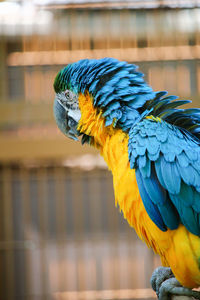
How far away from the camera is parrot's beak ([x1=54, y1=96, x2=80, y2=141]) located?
3.17 feet

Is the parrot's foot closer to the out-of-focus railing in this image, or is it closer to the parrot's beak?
the parrot's beak

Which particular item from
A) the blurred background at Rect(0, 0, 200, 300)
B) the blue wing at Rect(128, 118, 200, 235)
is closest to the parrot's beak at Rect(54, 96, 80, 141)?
the blue wing at Rect(128, 118, 200, 235)

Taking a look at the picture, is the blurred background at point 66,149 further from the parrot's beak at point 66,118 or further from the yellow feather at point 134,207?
the yellow feather at point 134,207

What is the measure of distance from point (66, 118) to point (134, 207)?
0.31 m

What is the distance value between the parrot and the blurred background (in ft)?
3.85

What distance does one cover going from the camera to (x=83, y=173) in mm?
2463

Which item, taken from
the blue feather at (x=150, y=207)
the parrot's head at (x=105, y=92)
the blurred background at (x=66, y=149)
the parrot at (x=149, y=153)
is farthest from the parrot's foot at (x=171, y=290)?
the blurred background at (x=66, y=149)

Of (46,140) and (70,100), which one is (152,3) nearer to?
(46,140)

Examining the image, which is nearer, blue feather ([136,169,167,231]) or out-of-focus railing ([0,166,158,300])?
blue feather ([136,169,167,231])

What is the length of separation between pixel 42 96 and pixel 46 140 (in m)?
0.41

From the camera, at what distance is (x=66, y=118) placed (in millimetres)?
1003

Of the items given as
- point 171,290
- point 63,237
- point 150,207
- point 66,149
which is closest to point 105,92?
point 150,207

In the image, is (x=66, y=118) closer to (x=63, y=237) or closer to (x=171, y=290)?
(x=171, y=290)

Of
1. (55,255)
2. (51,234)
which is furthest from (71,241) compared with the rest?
(55,255)
